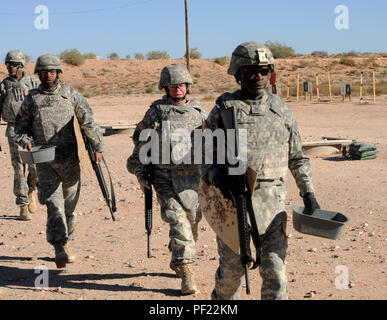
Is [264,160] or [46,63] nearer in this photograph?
[264,160]

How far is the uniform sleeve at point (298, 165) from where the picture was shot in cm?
395

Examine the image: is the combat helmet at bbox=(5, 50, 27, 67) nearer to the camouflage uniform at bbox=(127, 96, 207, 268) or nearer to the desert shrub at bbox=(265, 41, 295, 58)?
the camouflage uniform at bbox=(127, 96, 207, 268)

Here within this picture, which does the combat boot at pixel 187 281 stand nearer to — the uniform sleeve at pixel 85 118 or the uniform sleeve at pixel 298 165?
the uniform sleeve at pixel 298 165

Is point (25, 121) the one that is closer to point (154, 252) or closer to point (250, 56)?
point (154, 252)

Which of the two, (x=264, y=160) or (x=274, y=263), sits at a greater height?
(x=264, y=160)

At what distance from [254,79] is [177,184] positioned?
168cm

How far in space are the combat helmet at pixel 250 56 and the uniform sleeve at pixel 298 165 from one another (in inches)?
16.7

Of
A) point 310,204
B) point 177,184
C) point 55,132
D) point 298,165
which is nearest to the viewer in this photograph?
point 310,204

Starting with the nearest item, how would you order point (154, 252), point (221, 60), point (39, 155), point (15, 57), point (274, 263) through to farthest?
1. point (274, 263)
2. point (39, 155)
3. point (154, 252)
4. point (15, 57)
5. point (221, 60)

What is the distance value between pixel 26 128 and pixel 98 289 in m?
1.76

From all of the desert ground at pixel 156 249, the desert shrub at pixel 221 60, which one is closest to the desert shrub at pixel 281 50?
the desert shrub at pixel 221 60

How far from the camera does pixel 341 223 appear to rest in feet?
12.4

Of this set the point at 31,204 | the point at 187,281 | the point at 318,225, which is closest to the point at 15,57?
the point at 31,204

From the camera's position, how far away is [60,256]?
6.01m
